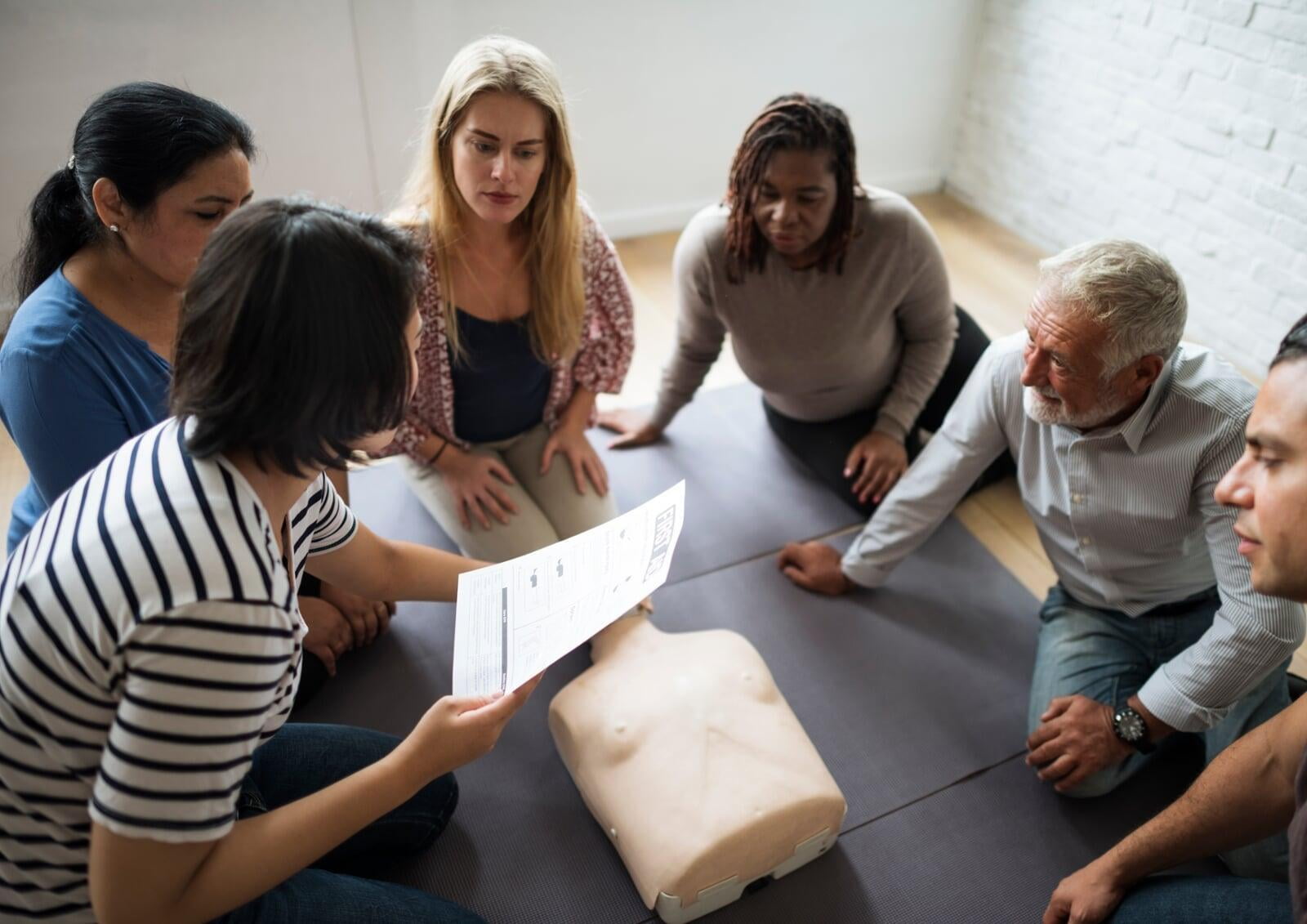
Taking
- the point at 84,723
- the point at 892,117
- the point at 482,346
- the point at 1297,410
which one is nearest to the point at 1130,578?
the point at 1297,410

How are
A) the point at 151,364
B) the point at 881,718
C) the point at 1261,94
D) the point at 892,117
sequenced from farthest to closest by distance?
the point at 892,117 < the point at 1261,94 < the point at 881,718 < the point at 151,364

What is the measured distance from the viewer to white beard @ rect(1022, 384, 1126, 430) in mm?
1512

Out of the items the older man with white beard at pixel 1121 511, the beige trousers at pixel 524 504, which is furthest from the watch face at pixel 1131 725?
the beige trousers at pixel 524 504

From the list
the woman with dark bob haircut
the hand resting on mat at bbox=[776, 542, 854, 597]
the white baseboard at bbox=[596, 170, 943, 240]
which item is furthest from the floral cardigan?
the white baseboard at bbox=[596, 170, 943, 240]

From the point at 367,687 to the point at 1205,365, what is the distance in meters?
1.58

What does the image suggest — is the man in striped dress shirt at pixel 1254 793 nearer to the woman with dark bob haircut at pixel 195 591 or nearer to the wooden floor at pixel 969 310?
the wooden floor at pixel 969 310

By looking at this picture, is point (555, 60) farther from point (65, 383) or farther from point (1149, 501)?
point (1149, 501)

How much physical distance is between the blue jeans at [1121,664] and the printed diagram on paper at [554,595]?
0.91 metres

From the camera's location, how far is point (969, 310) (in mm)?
3113

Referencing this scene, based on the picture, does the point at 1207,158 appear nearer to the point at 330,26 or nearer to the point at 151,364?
the point at 330,26

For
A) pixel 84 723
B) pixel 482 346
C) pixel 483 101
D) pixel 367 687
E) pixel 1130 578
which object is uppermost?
pixel 483 101

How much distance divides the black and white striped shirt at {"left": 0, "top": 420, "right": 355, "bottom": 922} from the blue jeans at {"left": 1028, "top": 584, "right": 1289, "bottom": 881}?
1.38 metres

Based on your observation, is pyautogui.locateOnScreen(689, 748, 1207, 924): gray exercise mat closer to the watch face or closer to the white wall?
the watch face

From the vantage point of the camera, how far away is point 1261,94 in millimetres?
2629
